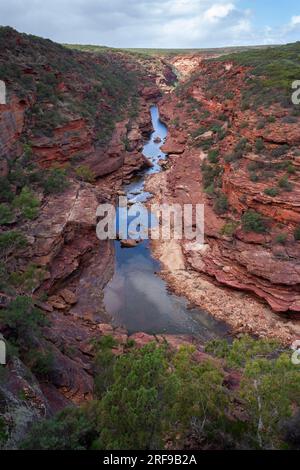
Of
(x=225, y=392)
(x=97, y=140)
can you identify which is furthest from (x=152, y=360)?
(x=97, y=140)

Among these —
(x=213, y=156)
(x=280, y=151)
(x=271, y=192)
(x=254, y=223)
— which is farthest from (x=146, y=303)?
(x=213, y=156)

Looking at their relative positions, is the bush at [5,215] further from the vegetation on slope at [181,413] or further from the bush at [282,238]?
the bush at [282,238]

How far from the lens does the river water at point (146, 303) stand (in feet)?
60.1

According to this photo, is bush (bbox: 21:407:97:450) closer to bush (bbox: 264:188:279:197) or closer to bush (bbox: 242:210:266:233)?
bush (bbox: 242:210:266:233)

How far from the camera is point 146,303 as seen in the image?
20125mm

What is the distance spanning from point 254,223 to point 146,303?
727 cm

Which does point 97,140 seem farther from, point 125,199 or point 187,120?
point 187,120

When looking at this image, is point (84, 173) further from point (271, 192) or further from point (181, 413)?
point (181, 413)

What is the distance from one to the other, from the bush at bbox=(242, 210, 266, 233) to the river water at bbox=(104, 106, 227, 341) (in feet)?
17.6

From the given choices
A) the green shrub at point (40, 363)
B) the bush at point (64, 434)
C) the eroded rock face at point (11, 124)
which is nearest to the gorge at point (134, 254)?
the green shrub at point (40, 363)

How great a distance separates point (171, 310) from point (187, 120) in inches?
1239

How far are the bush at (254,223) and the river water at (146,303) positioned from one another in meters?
5.37

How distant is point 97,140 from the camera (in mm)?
36281

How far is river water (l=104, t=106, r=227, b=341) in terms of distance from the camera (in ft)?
60.1
